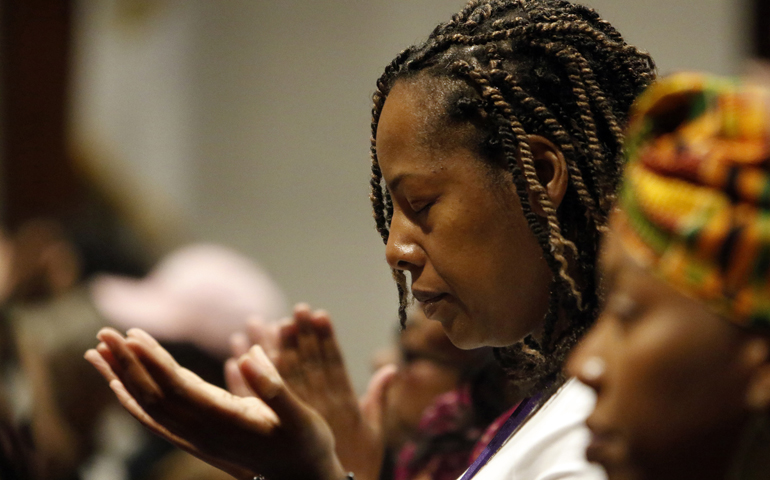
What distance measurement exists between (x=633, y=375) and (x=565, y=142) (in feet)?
1.48

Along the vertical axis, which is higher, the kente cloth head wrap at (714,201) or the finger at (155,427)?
the kente cloth head wrap at (714,201)

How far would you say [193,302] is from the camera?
2477 mm

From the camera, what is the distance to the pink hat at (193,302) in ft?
7.57

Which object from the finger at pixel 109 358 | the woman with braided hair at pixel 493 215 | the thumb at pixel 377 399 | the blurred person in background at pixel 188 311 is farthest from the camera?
the blurred person in background at pixel 188 311

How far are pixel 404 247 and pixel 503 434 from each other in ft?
0.97

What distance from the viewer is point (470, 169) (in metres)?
1.08

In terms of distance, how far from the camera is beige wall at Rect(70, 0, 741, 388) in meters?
3.62

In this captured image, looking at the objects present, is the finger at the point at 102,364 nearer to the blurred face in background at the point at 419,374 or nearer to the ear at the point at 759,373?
the ear at the point at 759,373

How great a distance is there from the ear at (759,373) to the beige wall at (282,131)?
2615 millimetres

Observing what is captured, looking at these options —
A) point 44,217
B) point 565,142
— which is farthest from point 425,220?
point 44,217

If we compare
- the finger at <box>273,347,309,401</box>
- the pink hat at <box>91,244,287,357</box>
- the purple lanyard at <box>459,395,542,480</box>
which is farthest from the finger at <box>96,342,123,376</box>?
the pink hat at <box>91,244,287,357</box>

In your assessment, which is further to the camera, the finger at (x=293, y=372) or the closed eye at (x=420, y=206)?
the finger at (x=293, y=372)

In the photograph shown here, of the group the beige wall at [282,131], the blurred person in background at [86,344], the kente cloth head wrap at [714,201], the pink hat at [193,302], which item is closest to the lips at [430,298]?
the kente cloth head wrap at [714,201]

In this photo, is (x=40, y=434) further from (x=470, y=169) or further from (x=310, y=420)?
(x=470, y=169)
